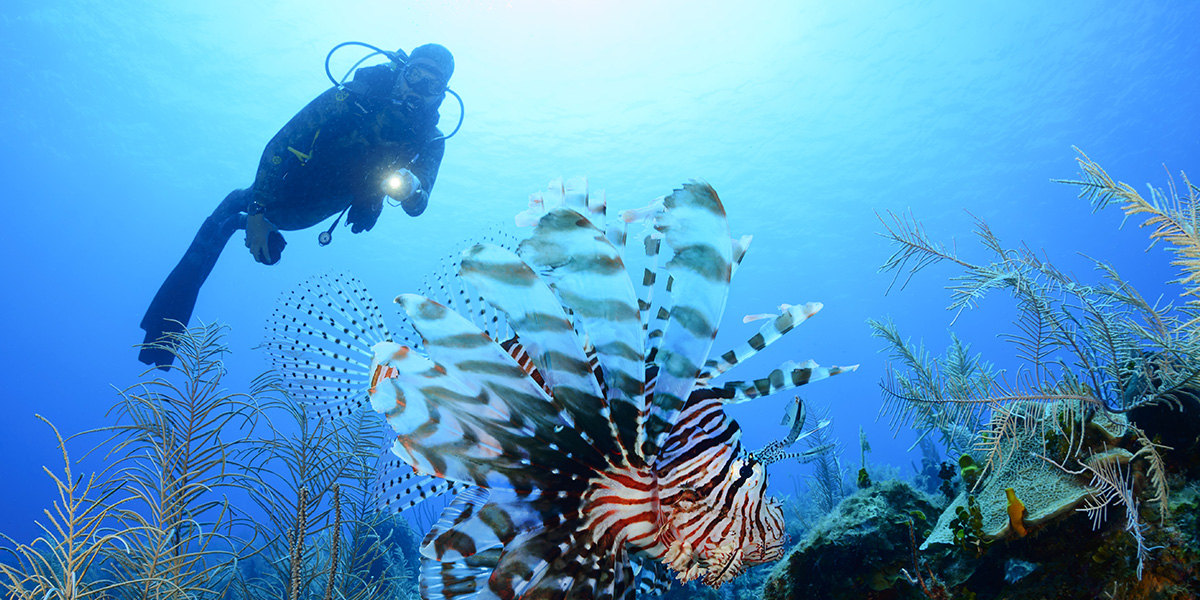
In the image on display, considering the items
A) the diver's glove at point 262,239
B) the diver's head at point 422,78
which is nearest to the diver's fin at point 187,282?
the diver's glove at point 262,239

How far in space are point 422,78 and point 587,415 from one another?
629 cm

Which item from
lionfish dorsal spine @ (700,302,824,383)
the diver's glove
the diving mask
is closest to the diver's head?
the diving mask

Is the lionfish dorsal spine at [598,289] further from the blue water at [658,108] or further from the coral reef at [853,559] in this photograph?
the blue water at [658,108]

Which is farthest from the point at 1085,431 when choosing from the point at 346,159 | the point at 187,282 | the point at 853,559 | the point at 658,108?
the point at 658,108

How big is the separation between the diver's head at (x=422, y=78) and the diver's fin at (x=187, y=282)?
3.21 m

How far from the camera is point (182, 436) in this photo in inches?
130

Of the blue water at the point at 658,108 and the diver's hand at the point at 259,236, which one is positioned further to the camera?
the blue water at the point at 658,108

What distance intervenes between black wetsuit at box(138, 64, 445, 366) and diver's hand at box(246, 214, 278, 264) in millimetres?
81

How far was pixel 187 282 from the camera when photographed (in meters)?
Result: 6.99

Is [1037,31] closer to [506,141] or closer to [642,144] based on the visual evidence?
[642,144]

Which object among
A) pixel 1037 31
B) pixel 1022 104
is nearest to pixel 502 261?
pixel 1037 31

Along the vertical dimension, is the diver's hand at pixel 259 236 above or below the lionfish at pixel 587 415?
above

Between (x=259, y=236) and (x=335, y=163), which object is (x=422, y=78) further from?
(x=259, y=236)

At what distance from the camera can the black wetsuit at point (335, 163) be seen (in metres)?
6.12
